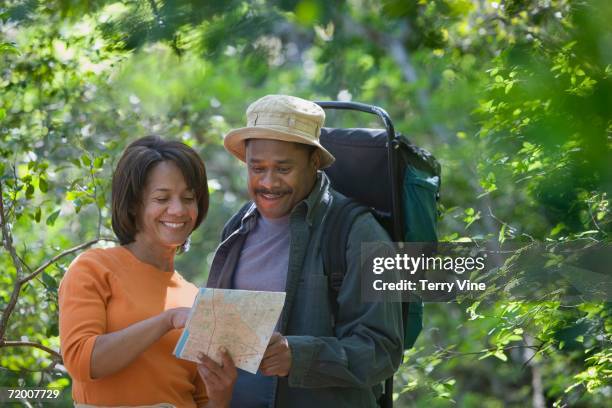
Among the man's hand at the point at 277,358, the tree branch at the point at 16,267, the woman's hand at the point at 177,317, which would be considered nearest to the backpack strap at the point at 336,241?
the man's hand at the point at 277,358

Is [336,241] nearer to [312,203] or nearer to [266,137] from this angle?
[312,203]

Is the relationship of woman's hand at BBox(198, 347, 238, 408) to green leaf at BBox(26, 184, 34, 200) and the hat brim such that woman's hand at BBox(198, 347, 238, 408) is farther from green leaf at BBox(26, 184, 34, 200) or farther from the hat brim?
green leaf at BBox(26, 184, 34, 200)

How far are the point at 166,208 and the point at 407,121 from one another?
7.51 meters

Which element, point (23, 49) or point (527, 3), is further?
point (23, 49)

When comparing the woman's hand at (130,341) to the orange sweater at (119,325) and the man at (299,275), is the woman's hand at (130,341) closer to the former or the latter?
the orange sweater at (119,325)

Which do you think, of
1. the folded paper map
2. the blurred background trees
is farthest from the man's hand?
the blurred background trees

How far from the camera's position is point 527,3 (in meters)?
3.93

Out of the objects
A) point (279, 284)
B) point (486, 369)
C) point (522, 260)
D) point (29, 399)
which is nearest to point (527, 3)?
point (522, 260)

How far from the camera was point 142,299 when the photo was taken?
2.61 metres

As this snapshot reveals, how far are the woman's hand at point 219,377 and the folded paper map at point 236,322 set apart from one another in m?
0.06

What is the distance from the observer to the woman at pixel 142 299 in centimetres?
244

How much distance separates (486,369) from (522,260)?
569cm

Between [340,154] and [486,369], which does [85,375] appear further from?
[486,369]

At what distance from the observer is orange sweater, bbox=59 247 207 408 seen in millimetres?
2463
